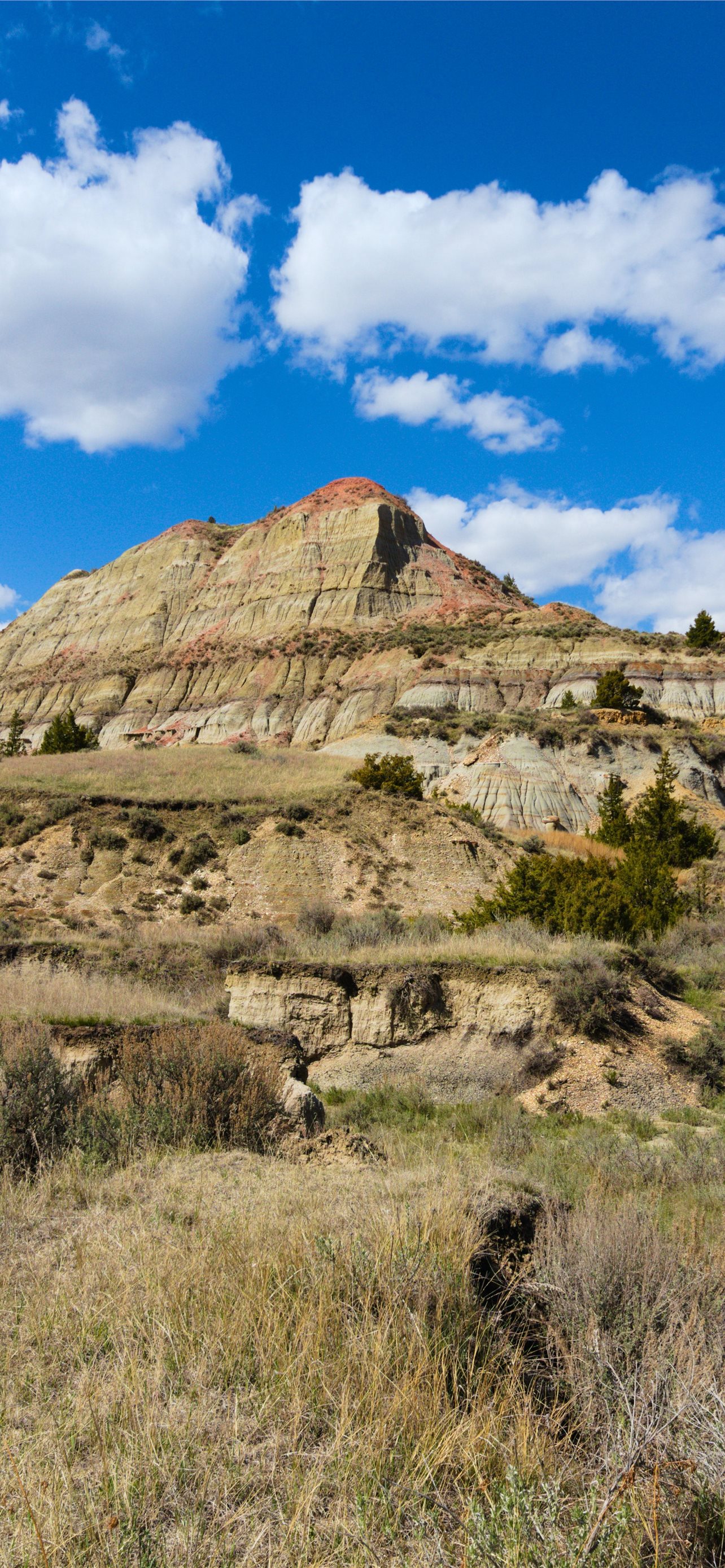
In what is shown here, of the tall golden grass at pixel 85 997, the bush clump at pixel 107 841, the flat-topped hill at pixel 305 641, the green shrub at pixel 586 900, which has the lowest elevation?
the tall golden grass at pixel 85 997

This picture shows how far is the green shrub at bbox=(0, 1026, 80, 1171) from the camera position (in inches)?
241

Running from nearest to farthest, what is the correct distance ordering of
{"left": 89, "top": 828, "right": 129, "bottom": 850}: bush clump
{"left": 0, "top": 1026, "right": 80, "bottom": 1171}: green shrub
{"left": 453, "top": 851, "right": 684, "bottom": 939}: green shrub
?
1. {"left": 0, "top": 1026, "right": 80, "bottom": 1171}: green shrub
2. {"left": 453, "top": 851, "right": 684, "bottom": 939}: green shrub
3. {"left": 89, "top": 828, "right": 129, "bottom": 850}: bush clump

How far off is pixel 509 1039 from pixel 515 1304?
827 cm

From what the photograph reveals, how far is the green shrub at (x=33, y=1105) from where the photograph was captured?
6.11 m

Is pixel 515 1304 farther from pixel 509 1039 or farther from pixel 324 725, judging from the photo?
pixel 324 725

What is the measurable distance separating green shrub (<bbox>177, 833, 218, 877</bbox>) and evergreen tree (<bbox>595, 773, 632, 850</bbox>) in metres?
15.6

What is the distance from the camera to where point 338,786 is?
33.8 metres

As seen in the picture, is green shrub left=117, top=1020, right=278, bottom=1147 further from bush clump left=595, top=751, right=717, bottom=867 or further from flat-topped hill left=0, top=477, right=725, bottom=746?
flat-topped hill left=0, top=477, right=725, bottom=746

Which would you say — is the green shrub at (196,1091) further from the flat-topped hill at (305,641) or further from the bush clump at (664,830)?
the flat-topped hill at (305,641)

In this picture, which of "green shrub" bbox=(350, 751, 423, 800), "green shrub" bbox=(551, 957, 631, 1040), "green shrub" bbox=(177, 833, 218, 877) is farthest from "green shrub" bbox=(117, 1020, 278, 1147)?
"green shrub" bbox=(350, 751, 423, 800)

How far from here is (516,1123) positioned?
9727mm

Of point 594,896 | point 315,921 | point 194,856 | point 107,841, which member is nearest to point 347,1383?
point 594,896

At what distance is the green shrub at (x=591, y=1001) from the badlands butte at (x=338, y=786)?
0.19 meters

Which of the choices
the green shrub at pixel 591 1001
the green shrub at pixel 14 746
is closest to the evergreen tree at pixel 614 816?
the green shrub at pixel 591 1001
